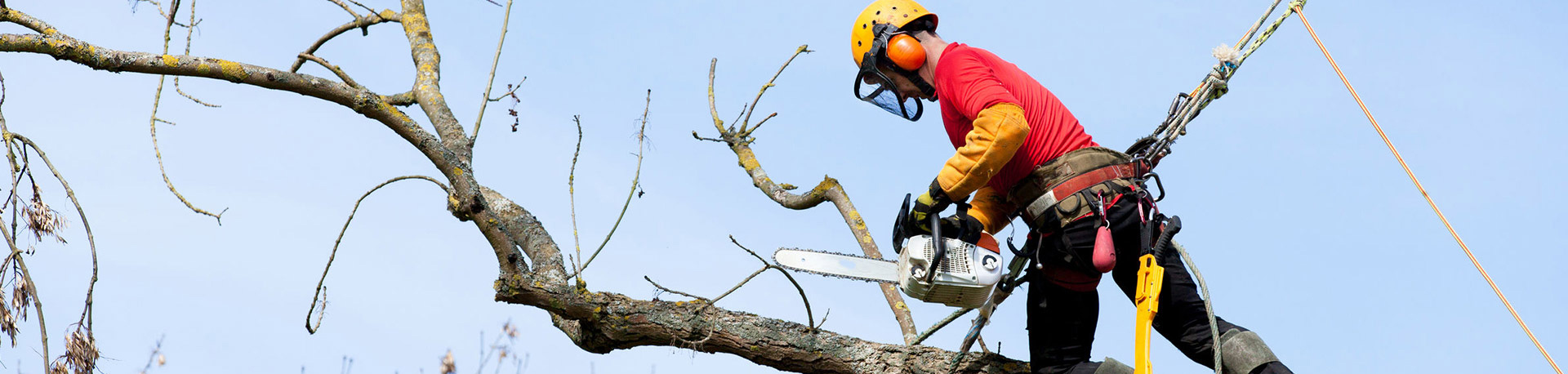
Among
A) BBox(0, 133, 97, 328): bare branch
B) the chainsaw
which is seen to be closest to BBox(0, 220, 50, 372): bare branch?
BBox(0, 133, 97, 328): bare branch

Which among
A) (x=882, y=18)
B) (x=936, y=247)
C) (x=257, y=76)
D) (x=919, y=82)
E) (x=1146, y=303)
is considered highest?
(x=257, y=76)

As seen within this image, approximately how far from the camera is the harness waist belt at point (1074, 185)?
3588mm

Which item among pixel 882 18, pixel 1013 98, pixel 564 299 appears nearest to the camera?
pixel 1013 98

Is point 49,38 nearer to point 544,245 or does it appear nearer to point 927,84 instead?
point 544,245

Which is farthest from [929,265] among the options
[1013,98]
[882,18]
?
[882,18]

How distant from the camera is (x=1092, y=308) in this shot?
3.73 metres

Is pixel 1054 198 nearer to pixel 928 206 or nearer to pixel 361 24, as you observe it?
pixel 928 206

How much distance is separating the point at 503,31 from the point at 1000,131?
267cm

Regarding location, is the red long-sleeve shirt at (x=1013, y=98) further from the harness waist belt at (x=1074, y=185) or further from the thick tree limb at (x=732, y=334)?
the thick tree limb at (x=732, y=334)

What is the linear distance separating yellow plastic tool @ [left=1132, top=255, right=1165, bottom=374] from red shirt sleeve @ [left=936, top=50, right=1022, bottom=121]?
2.06ft

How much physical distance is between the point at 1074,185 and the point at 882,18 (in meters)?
0.91

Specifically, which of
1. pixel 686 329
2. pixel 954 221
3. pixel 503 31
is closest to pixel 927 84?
pixel 954 221

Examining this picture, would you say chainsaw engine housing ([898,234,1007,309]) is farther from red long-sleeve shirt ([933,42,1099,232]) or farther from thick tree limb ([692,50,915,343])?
thick tree limb ([692,50,915,343])

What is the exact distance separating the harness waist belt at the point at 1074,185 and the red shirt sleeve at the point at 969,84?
0.94 ft
